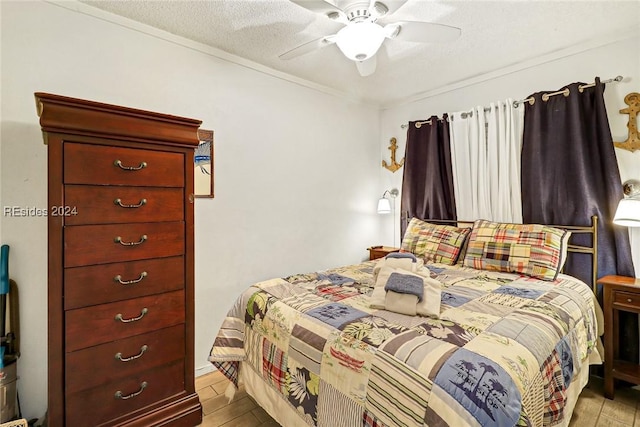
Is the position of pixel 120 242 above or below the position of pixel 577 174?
below

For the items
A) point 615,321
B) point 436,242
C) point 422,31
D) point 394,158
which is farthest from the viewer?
point 394,158

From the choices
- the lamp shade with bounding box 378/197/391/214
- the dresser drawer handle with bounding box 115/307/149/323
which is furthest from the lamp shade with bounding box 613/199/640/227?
the dresser drawer handle with bounding box 115/307/149/323

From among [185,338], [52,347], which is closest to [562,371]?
[185,338]

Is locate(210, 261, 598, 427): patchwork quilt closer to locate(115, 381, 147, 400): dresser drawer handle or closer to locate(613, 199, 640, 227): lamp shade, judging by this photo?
locate(115, 381, 147, 400): dresser drawer handle

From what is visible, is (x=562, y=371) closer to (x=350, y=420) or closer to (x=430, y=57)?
(x=350, y=420)

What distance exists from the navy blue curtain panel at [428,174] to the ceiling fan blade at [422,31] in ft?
4.88

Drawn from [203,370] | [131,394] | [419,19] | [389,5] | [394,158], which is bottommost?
[203,370]

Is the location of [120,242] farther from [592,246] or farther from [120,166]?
[592,246]

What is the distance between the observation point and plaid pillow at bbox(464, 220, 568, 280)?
2111mm

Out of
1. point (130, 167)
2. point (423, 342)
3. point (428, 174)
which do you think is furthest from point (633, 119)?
point (130, 167)

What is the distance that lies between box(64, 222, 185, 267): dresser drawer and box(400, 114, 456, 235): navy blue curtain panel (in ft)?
8.07

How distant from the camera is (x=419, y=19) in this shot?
6.64 ft

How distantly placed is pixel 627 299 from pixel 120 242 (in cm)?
300

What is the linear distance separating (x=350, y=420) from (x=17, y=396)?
6.10 feet
